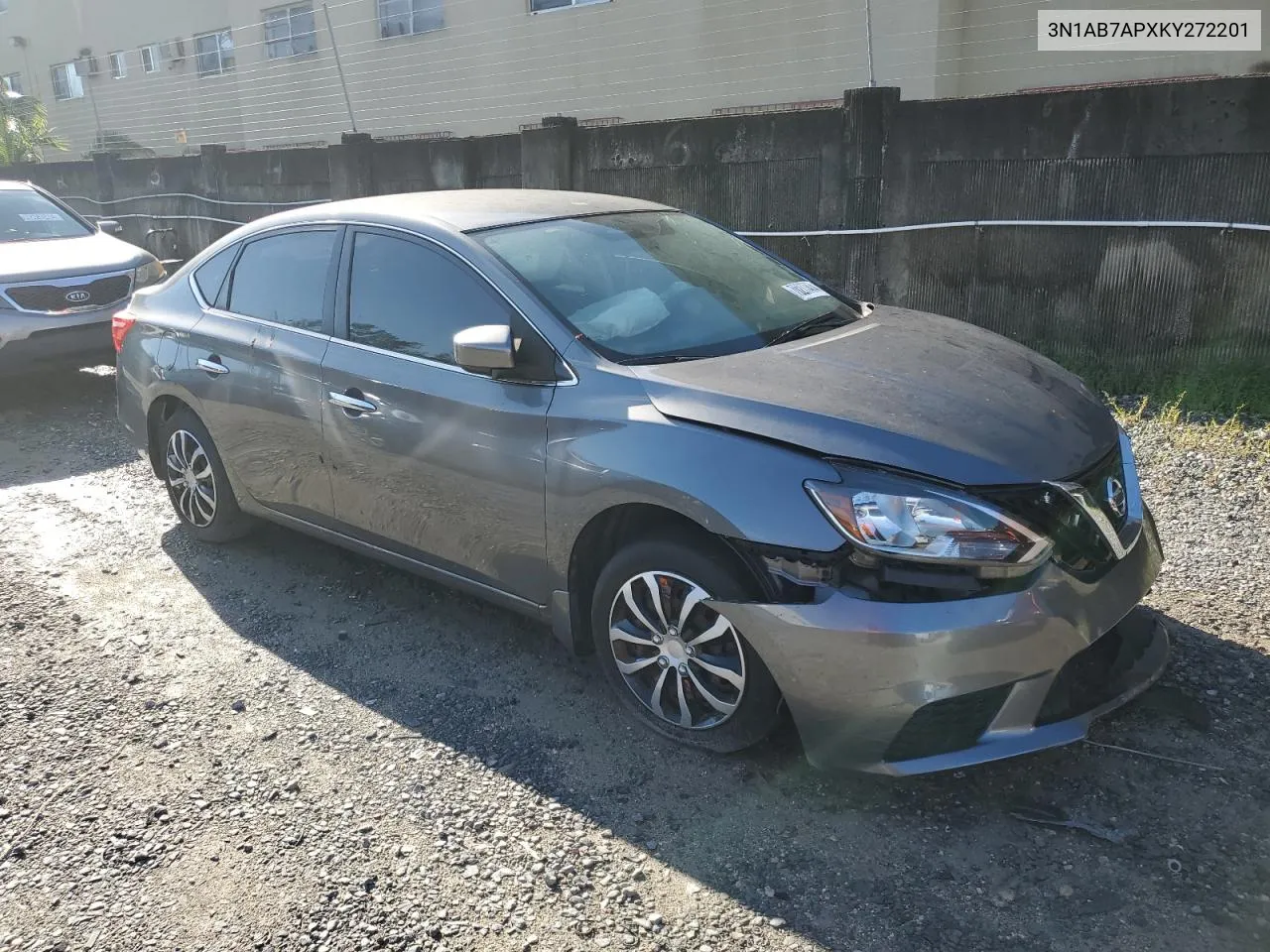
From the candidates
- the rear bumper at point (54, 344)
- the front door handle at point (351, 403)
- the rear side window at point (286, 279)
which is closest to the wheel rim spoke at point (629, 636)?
the front door handle at point (351, 403)

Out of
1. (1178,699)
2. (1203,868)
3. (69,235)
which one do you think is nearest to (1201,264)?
(1178,699)

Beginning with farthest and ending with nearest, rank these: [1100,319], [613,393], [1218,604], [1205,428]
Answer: [1100,319], [1205,428], [1218,604], [613,393]

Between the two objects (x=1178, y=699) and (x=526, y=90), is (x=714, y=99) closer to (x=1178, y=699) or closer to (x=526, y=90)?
(x=526, y=90)

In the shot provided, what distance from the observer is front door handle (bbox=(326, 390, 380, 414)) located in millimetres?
3904

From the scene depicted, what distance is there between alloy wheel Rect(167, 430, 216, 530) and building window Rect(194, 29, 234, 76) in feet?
63.0

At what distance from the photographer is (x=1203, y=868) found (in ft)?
8.57

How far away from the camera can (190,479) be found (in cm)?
503

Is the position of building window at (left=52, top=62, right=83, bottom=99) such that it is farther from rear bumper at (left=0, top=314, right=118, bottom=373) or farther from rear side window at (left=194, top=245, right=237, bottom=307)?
rear side window at (left=194, top=245, right=237, bottom=307)

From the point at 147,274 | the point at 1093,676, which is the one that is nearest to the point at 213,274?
the point at 147,274

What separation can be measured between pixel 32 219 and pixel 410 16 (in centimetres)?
920

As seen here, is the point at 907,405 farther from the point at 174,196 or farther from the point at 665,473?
the point at 174,196

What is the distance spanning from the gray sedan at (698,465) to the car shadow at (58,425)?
230 cm

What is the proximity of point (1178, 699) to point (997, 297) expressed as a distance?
4.16m

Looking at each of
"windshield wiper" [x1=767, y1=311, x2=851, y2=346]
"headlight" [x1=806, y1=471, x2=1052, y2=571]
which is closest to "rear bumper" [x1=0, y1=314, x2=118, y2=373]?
"windshield wiper" [x1=767, y1=311, x2=851, y2=346]
